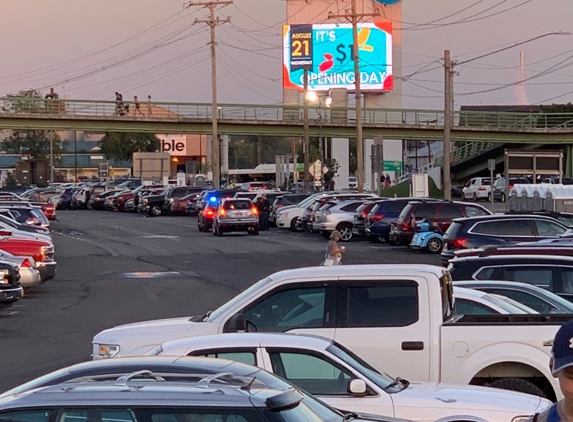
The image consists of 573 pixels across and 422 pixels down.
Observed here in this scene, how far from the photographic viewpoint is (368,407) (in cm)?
738

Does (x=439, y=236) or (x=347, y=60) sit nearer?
(x=439, y=236)

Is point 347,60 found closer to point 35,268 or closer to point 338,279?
point 35,268

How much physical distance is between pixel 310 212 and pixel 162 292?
66.7 feet

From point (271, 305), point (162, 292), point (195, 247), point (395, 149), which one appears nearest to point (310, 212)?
point (195, 247)

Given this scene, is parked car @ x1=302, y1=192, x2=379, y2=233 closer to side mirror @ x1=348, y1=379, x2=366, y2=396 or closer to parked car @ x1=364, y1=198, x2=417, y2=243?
parked car @ x1=364, y1=198, x2=417, y2=243

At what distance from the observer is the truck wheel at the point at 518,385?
29.8ft

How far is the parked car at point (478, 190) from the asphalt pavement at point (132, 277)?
28.8 metres

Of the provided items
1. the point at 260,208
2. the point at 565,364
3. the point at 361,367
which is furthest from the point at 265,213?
the point at 565,364

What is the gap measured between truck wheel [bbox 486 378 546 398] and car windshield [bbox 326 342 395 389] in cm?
164

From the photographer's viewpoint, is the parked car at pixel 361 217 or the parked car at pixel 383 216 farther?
the parked car at pixel 361 217

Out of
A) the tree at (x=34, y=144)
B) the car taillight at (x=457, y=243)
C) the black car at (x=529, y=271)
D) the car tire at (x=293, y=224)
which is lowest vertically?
the car tire at (x=293, y=224)

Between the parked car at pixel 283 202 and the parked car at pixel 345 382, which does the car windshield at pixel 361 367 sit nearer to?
the parked car at pixel 345 382

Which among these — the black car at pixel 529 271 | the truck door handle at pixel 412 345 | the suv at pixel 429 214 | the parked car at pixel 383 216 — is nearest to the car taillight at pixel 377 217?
the parked car at pixel 383 216

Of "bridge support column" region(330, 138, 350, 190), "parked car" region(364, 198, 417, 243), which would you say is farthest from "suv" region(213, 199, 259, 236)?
"bridge support column" region(330, 138, 350, 190)
